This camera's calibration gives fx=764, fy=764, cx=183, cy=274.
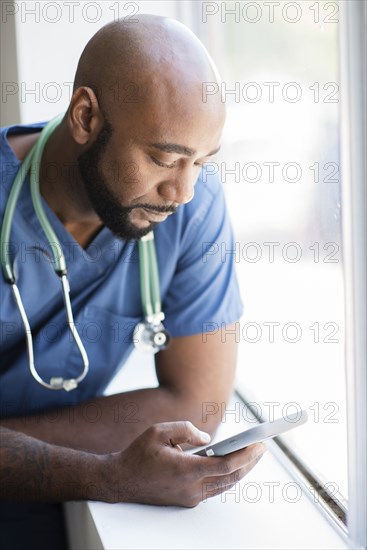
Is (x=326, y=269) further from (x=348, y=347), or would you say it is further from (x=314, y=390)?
(x=348, y=347)

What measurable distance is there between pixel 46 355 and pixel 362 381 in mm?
521

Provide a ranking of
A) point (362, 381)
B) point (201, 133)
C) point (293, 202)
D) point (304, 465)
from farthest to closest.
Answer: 1. point (293, 202)
2. point (304, 465)
3. point (201, 133)
4. point (362, 381)

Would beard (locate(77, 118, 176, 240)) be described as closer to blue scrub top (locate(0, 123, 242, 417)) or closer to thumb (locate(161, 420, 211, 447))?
blue scrub top (locate(0, 123, 242, 417))

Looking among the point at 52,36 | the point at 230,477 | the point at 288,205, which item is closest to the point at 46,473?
the point at 230,477

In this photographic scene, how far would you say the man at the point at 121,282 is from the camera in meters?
0.96

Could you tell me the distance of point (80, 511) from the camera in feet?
3.41

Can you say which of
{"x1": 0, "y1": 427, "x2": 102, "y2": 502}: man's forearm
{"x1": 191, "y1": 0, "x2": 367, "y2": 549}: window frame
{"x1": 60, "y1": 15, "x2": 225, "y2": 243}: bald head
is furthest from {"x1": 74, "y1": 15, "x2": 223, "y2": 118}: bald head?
{"x1": 0, "y1": 427, "x2": 102, "y2": 502}: man's forearm

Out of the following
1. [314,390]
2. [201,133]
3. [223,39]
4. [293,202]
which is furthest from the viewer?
[223,39]

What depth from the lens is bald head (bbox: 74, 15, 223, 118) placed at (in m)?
0.97

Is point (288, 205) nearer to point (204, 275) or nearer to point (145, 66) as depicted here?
point (204, 275)

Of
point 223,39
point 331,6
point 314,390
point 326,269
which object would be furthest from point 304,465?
point 223,39

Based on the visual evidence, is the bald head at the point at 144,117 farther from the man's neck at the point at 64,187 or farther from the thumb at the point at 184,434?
the thumb at the point at 184,434

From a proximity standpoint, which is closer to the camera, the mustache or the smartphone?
the smartphone

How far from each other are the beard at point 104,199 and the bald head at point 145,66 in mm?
60
